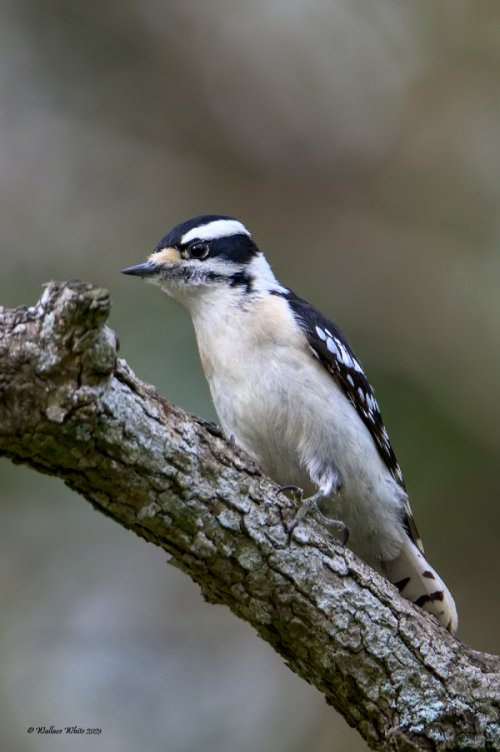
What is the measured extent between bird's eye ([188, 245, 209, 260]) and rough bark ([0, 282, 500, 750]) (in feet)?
4.66

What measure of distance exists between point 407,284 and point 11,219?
2.48 metres

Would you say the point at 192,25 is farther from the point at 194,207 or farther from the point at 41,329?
the point at 41,329

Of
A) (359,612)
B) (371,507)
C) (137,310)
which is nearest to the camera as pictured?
(359,612)

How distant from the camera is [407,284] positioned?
6.09 meters

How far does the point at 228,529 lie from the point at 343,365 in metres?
1.35

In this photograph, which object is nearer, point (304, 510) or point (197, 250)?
point (304, 510)

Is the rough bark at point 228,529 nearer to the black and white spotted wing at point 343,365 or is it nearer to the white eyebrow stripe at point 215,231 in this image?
the black and white spotted wing at point 343,365

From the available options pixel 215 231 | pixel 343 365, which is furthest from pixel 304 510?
pixel 215 231

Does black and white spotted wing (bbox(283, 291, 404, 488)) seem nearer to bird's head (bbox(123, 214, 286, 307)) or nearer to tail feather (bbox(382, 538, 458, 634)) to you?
bird's head (bbox(123, 214, 286, 307))

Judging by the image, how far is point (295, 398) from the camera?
3.85 m

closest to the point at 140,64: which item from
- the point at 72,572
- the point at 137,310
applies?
the point at 137,310

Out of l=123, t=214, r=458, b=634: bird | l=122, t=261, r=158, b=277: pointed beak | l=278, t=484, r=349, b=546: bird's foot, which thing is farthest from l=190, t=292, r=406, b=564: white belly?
l=122, t=261, r=158, b=277: pointed beak

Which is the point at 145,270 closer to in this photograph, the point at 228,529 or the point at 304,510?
the point at 304,510

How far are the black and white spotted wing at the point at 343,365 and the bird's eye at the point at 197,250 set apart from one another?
1.30 ft
